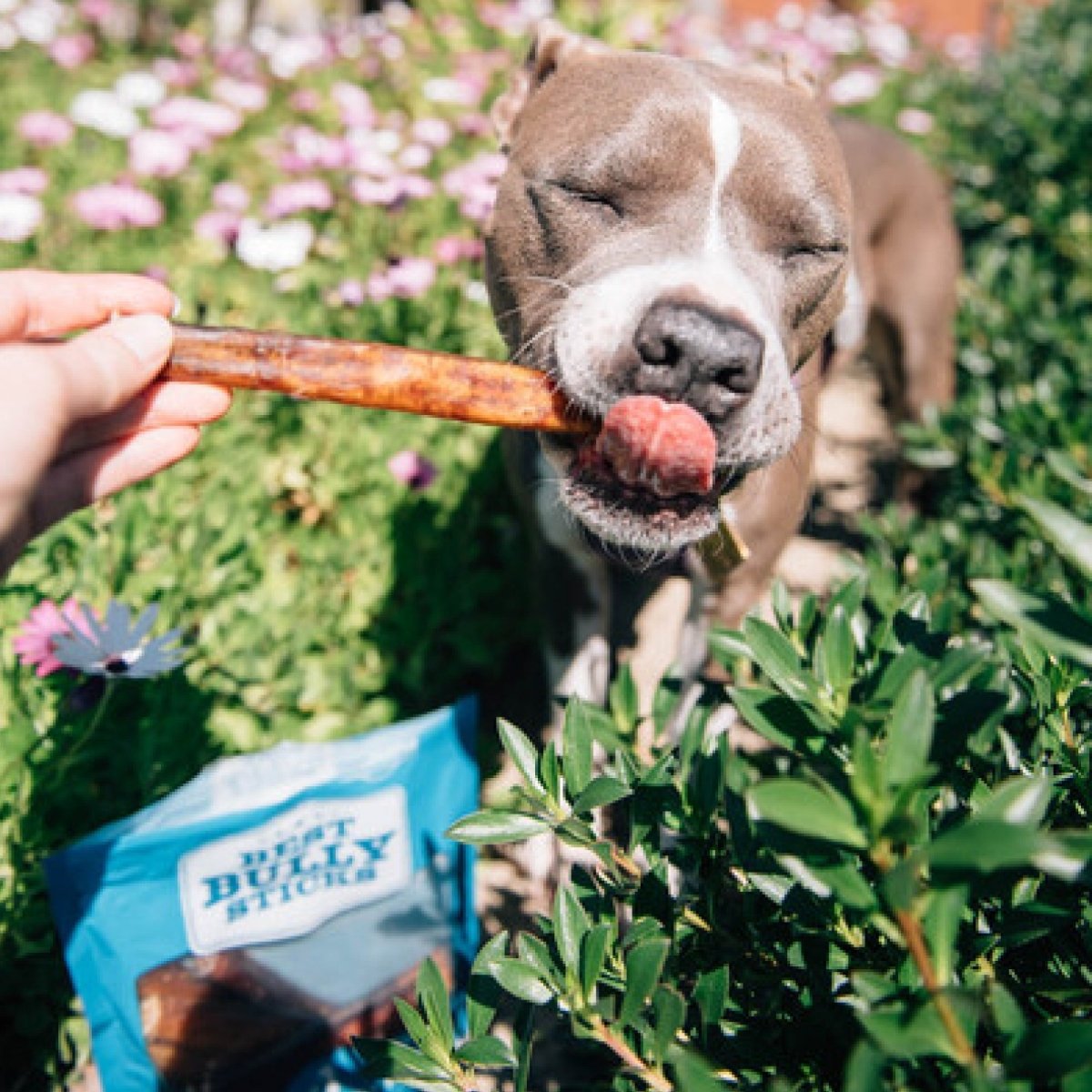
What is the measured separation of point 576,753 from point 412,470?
156 cm

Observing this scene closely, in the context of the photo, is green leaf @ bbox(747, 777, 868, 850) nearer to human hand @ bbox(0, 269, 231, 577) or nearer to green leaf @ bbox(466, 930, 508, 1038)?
green leaf @ bbox(466, 930, 508, 1038)

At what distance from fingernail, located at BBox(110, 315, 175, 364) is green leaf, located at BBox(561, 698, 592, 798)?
3.07 ft

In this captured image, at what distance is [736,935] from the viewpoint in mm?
1614

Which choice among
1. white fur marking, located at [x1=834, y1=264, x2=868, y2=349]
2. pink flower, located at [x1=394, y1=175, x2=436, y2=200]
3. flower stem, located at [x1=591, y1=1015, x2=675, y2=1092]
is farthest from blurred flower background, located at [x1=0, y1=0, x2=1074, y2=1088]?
flower stem, located at [x1=591, y1=1015, x2=675, y2=1092]

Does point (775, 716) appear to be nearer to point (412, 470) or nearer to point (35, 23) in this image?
point (412, 470)

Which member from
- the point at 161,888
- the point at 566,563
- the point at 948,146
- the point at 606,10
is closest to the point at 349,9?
the point at 606,10

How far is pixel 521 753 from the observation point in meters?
1.54

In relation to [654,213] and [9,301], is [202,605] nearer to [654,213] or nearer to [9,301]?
[9,301]

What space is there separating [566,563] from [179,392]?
125 centimetres

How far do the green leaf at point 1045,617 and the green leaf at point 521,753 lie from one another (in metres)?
0.72

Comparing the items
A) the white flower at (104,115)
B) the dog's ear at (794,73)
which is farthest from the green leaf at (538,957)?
the white flower at (104,115)

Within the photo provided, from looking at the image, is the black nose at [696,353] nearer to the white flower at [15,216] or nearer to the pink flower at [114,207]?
the pink flower at [114,207]

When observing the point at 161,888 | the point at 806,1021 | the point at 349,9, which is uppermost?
the point at 806,1021

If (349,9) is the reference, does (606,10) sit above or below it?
above
